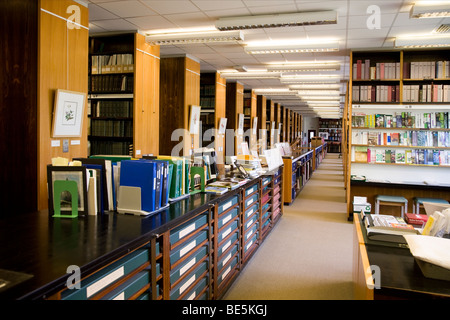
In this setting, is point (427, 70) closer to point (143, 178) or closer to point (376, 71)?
point (376, 71)

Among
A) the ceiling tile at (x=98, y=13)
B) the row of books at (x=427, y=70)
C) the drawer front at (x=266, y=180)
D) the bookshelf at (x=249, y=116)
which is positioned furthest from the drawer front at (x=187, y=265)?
the bookshelf at (x=249, y=116)

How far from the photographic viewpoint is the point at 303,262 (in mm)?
4402

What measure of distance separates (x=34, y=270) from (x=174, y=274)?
3.44 feet

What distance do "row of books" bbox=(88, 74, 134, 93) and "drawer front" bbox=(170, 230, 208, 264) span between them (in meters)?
4.01

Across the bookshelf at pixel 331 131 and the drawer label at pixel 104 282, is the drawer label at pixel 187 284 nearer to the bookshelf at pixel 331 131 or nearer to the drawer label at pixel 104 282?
the drawer label at pixel 104 282

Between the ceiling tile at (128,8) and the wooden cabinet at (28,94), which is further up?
the ceiling tile at (128,8)

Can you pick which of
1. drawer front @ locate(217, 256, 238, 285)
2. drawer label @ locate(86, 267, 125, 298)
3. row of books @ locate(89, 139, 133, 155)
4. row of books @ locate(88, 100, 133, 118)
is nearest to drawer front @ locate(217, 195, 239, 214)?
drawer front @ locate(217, 256, 238, 285)

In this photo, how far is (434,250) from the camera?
1932 millimetres

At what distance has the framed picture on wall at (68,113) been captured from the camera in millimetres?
4262

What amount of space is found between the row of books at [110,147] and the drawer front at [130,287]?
443 cm

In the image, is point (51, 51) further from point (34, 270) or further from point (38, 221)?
point (34, 270)

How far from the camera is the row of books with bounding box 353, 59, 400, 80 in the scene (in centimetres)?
644

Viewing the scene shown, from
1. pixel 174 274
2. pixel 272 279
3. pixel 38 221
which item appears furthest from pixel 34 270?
pixel 272 279

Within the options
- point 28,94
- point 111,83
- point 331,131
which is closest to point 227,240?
point 28,94
